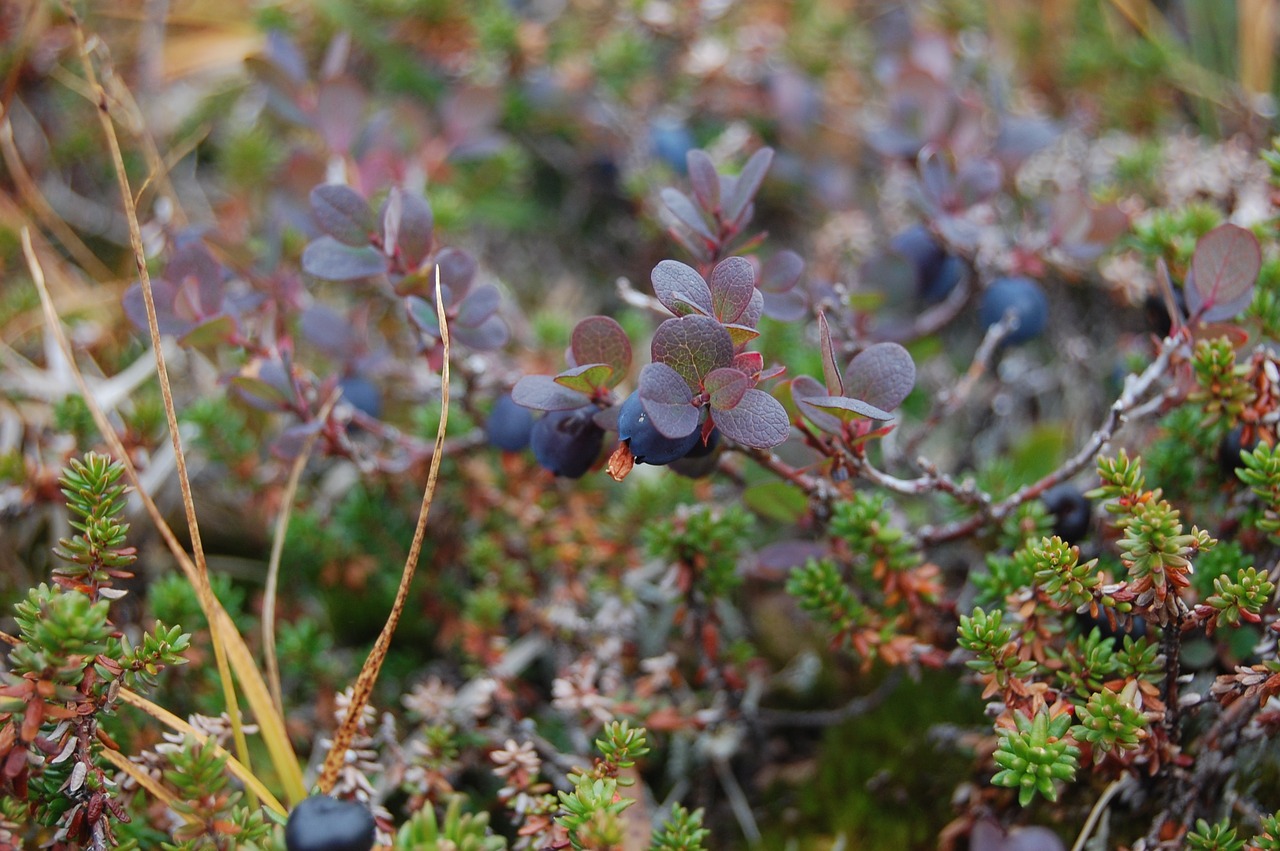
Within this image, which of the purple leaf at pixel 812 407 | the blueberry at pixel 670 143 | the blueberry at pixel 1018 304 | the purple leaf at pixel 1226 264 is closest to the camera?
the purple leaf at pixel 812 407

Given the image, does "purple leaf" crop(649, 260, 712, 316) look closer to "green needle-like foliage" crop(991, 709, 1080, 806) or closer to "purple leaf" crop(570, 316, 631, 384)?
"purple leaf" crop(570, 316, 631, 384)

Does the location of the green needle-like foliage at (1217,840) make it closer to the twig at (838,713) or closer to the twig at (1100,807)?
the twig at (1100,807)

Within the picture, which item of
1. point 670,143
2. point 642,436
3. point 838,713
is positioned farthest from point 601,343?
point 670,143

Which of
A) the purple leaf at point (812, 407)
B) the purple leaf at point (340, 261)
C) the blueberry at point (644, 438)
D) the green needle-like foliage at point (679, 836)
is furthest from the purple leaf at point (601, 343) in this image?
the green needle-like foliage at point (679, 836)

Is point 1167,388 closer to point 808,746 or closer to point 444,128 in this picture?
point 808,746

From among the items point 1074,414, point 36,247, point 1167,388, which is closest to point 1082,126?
point 1074,414

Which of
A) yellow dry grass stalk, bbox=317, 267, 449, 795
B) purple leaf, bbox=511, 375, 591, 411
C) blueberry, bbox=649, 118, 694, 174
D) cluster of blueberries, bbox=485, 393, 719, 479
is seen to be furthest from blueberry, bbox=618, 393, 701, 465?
blueberry, bbox=649, 118, 694, 174

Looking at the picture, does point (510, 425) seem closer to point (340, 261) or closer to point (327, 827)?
point (340, 261)
